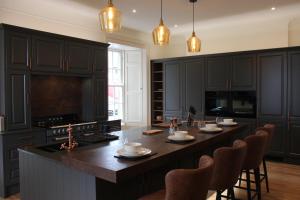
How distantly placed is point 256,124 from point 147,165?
13.5 feet

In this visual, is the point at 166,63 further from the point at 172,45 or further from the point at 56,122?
the point at 56,122

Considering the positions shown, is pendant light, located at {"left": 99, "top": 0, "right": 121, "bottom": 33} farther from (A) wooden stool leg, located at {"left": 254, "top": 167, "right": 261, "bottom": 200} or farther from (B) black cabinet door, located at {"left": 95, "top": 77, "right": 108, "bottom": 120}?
(B) black cabinet door, located at {"left": 95, "top": 77, "right": 108, "bottom": 120}

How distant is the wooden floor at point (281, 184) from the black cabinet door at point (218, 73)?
188 cm

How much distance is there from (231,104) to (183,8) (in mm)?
2275

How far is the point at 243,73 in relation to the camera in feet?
18.1

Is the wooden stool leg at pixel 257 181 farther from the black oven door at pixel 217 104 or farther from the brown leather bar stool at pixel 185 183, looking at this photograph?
the black oven door at pixel 217 104

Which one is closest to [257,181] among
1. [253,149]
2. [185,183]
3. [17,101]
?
[253,149]

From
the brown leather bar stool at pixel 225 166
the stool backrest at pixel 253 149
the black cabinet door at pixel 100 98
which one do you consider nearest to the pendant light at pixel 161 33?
the stool backrest at pixel 253 149

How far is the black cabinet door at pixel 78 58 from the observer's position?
4492 millimetres

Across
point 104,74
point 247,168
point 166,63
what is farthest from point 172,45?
point 247,168

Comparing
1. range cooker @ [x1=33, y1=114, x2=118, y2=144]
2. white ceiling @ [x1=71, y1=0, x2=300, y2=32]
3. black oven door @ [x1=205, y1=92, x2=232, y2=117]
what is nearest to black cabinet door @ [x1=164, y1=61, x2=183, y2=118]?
black oven door @ [x1=205, y1=92, x2=232, y2=117]

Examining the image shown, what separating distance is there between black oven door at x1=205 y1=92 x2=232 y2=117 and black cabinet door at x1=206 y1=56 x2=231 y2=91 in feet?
0.48

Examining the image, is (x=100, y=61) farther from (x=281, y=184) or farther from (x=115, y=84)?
(x=281, y=184)

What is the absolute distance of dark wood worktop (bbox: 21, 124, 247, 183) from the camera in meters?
1.69
